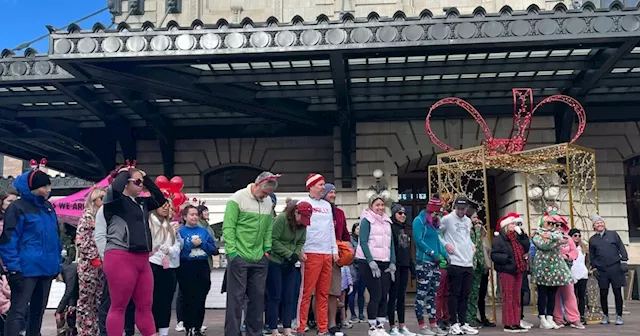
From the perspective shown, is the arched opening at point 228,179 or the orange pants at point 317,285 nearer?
the orange pants at point 317,285

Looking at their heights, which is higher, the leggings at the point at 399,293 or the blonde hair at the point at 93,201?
the blonde hair at the point at 93,201

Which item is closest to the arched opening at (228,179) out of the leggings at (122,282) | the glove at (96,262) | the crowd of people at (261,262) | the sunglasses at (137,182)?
the crowd of people at (261,262)

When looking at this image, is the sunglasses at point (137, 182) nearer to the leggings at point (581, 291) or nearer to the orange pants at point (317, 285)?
the orange pants at point (317, 285)

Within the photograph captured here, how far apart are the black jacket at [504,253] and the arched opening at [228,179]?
1119 centimetres

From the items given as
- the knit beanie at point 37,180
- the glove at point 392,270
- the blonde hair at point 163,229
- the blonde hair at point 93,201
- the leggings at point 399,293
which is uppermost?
the knit beanie at point 37,180

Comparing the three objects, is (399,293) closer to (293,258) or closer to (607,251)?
(293,258)

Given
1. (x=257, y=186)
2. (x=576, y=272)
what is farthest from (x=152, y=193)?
(x=576, y=272)

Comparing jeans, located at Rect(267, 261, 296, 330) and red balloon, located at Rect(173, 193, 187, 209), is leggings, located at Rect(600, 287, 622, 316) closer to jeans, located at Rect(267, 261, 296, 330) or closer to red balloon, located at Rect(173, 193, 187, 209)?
jeans, located at Rect(267, 261, 296, 330)

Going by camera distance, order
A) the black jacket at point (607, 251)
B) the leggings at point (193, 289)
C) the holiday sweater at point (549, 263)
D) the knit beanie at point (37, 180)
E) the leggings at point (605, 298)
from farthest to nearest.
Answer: the black jacket at point (607, 251) < the leggings at point (605, 298) < the holiday sweater at point (549, 263) < the leggings at point (193, 289) < the knit beanie at point (37, 180)

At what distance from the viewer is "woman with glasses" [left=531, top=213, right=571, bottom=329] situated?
30.7ft

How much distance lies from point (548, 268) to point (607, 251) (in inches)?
73.1

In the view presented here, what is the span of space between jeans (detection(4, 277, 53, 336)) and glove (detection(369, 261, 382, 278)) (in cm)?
364

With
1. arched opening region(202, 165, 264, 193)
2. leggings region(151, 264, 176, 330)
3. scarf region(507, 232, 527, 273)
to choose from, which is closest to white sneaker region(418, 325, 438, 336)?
scarf region(507, 232, 527, 273)

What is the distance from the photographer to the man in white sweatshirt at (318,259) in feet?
25.2
